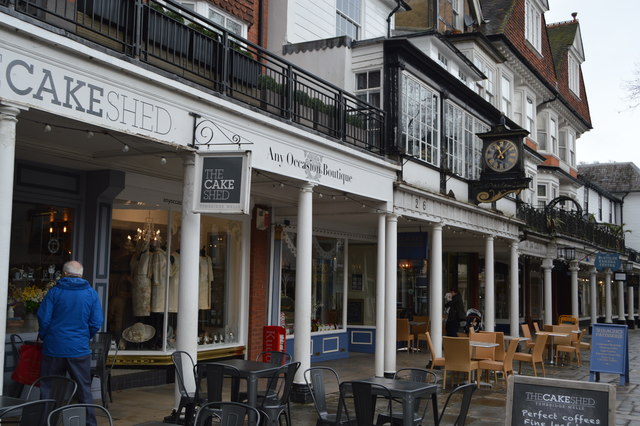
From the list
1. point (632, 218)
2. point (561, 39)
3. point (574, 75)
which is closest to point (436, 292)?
point (561, 39)

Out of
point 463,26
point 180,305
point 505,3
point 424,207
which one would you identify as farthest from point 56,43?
point 505,3

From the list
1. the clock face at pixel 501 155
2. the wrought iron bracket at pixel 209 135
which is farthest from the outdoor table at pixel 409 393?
the clock face at pixel 501 155

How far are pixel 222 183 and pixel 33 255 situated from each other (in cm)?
355

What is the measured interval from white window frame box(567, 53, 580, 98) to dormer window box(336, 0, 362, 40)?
69.1 feet

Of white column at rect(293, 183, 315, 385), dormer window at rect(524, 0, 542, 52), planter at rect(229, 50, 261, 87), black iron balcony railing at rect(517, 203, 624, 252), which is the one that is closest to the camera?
planter at rect(229, 50, 261, 87)

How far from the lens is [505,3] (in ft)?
87.7

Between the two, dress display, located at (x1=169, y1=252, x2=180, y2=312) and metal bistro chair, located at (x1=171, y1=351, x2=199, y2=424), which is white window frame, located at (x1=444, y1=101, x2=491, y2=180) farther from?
metal bistro chair, located at (x1=171, y1=351, x2=199, y2=424)

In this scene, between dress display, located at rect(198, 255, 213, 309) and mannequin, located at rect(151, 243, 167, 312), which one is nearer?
mannequin, located at rect(151, 243, 167, 312)

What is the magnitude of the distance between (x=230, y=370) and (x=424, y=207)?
825 centimetres

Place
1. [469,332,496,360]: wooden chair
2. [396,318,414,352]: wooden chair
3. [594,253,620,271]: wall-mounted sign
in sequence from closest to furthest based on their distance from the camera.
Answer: [469,332,496,360]: wooden chair, [396,318,414,352]: wooden chair, [594,253,620,271]: wall-mounted sign

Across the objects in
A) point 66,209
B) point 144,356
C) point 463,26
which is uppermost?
point 463,26

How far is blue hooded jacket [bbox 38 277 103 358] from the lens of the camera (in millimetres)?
7152

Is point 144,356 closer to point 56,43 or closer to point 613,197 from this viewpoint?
point 56,43

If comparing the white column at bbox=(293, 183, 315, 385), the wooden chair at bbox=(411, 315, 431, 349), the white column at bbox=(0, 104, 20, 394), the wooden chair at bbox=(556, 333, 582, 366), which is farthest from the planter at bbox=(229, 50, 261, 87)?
the wooden chair at bbox=(411, 315, 431, 349)
